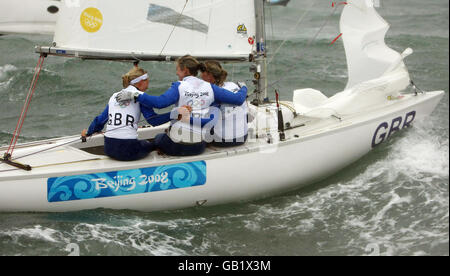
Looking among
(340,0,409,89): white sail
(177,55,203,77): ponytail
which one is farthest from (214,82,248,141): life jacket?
(340,0,409,89): white sail

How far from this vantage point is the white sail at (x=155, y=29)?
4.88m

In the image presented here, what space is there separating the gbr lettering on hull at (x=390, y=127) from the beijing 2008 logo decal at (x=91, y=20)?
9.74 feet

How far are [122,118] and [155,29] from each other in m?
1.10

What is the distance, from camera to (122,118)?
447 cm

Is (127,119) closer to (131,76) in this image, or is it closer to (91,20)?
(131,76)

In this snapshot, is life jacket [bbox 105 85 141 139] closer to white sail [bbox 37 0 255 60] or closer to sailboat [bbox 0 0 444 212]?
sailboat [bbox 0 0 444 212]

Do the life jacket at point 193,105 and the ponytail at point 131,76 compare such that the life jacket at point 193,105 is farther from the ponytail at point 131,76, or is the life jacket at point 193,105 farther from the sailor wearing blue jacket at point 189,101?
the ponytail at point 131,76

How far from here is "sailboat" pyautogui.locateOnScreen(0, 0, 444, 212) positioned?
177 inches

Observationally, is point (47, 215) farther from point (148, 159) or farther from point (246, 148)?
point (246, 148)

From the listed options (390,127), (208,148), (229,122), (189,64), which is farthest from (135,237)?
(390,127)

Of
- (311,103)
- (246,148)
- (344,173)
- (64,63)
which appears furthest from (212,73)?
(64,63)

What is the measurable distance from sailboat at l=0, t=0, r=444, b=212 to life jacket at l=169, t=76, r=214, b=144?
0.68 feet

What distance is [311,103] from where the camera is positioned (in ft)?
18.7
